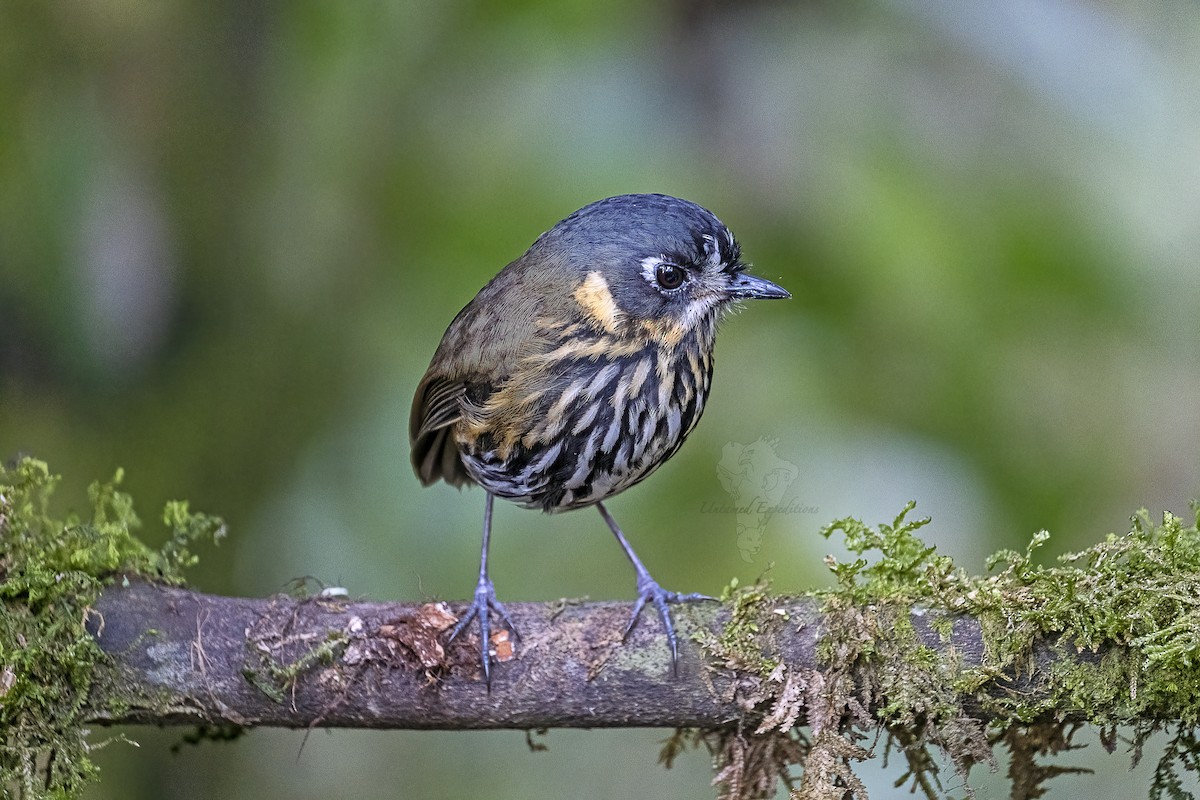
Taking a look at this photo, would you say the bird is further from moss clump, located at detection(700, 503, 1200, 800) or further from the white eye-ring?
moss clump, located at detection(700, 503, 1200, 800)

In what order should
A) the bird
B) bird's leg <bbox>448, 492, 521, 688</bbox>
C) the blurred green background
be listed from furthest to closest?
the blurred green background, the bird, bird's leg <bbox>448, 492, 521, 688</bbox>

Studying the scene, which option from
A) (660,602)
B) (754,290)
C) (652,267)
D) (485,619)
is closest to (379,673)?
(485,619)

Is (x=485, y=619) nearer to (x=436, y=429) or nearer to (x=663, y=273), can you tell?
(x=436, y=429)

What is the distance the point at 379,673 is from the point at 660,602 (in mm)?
629

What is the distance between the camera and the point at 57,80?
141 inches

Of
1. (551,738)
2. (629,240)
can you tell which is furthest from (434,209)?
(551,738)

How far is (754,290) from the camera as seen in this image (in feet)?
10.0

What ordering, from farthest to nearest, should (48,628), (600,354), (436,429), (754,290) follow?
(436,429)
(754,290)
(600,354)
(48,628)

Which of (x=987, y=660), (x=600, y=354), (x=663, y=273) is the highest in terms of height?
(x=663, y=273)

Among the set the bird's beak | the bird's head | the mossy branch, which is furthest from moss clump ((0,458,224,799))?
the bird's beak

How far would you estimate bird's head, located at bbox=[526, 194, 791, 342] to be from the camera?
9.80ft

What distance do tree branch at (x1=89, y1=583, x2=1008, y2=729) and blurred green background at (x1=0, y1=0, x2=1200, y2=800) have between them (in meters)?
0.87

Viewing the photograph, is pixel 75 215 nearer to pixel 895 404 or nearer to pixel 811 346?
pixel 811 346

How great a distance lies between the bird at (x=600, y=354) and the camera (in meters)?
2.93
